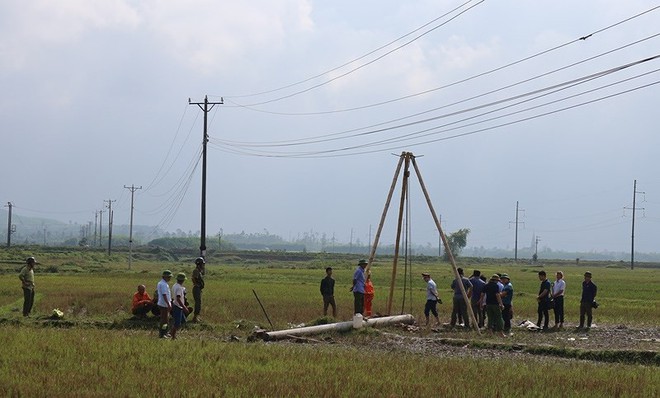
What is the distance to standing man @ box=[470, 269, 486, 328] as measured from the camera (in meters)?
24.6

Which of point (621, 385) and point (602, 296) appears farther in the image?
point (602, 296)

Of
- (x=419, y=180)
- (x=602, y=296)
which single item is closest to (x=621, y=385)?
(x=419, y=180)

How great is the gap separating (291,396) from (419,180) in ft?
47.3

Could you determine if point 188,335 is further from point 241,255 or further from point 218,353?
point 241,255

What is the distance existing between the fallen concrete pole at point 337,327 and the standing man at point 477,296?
6.12ft

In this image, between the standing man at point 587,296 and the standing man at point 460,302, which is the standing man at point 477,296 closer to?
the standing man at point 460,302

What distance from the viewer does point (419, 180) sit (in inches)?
1019

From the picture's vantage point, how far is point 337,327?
22.0 meters

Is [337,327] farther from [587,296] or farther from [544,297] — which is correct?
[587,296]

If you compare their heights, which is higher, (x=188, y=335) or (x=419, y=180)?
(x=419, y=180)

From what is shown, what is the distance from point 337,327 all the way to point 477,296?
482 cm

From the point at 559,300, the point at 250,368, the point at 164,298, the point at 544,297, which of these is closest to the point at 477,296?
the point at 544,297

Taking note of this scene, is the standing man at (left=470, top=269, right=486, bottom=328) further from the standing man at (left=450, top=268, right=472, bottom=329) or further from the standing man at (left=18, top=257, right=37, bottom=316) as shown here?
the standing man at (left=18, top=257, right=37, bottom=316)

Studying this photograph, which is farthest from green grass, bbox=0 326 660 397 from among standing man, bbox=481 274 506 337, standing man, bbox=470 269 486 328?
standing man, bbox=470 269 486 328
